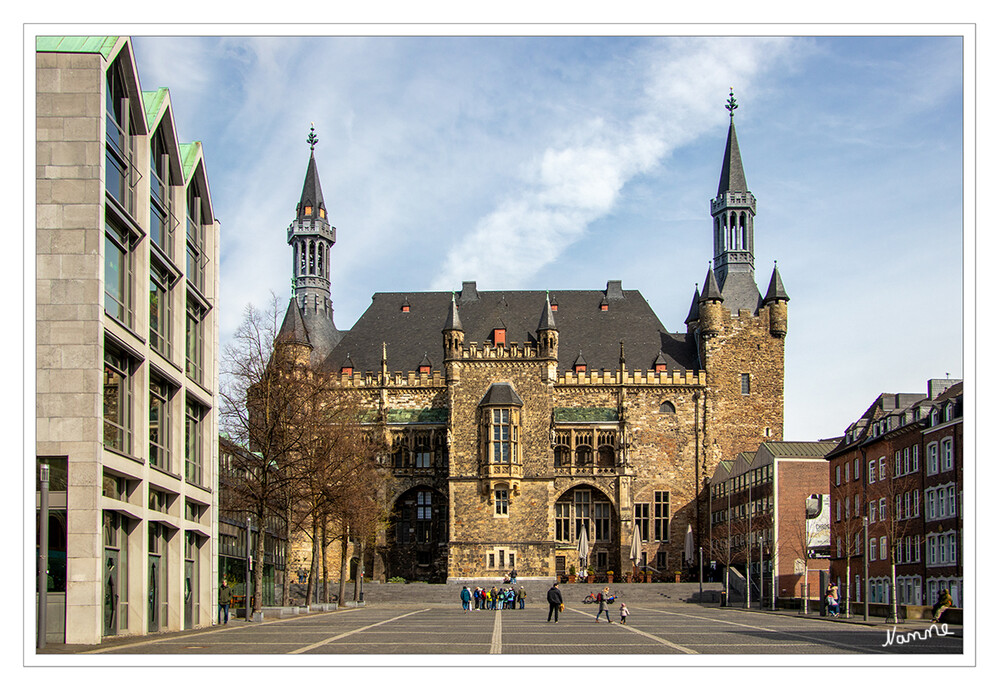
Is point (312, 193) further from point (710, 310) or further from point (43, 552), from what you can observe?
point (43, 552)

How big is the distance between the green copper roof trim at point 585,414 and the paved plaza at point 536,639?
134 feet

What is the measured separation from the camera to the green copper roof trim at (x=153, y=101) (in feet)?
107

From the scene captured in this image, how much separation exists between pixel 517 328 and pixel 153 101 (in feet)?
183

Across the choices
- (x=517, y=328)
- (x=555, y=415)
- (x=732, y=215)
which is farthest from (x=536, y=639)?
(x=732, y=215)

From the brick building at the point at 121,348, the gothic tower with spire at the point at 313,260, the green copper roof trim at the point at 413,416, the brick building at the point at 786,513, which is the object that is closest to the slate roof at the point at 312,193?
the gothic tower with spire at the point at 313,260

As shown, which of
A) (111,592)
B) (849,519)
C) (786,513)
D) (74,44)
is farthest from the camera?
(786,513)

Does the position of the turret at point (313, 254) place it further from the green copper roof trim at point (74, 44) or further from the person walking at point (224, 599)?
the green copper roof trim at point (74, 44)

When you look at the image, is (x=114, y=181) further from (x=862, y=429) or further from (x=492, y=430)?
(x=492, y=430)

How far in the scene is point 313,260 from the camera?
98125mm

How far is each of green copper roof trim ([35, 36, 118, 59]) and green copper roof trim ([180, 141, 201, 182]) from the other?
359 inches

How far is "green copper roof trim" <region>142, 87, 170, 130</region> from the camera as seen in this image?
3269 centimetres

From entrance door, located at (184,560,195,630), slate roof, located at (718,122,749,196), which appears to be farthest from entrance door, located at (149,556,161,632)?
slate roof, located at (718,122,749,196)

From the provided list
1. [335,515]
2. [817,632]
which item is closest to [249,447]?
[335,515]

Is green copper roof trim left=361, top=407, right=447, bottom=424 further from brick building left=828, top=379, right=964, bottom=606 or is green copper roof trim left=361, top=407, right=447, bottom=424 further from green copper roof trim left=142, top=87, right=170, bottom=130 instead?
green copper roof trim left=142, top=87, right=170, bottom=130
